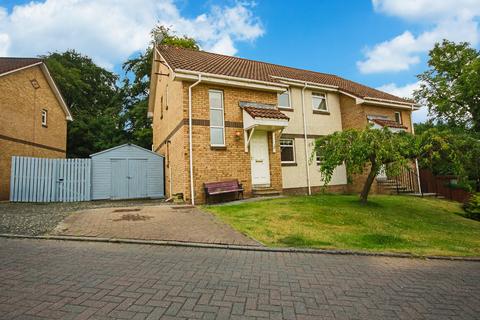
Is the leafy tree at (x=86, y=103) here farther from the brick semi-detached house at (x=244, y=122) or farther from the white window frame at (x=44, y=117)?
the brick semi-detached house at (x=244, y=122)

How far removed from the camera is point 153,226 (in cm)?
685

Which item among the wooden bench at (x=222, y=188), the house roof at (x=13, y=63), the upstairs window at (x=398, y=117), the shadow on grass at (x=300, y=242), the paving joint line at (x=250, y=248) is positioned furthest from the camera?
the upstairs window at (x=398, y=117)

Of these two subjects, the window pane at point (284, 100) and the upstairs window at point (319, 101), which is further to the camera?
the upstairs window at point (319, 101)

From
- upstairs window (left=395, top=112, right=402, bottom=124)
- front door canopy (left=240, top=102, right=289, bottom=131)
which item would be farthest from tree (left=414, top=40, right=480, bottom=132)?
front door canopy (left=240, top=102, right=289, bottom=131)

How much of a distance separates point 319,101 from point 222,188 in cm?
918

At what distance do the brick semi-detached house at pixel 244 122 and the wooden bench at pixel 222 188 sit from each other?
0.24 m

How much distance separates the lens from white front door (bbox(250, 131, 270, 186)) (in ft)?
40.7

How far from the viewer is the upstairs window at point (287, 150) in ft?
47.7

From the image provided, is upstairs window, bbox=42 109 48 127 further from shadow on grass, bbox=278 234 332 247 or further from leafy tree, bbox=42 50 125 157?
shadow on grass, bbox=278 234 332 247

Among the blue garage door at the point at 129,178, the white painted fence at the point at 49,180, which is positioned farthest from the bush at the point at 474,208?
the white painted fence at the point at 49,180

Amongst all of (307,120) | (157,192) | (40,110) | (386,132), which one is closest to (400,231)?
(386,132)

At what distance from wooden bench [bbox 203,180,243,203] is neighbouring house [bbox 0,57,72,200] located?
1112 centimetres

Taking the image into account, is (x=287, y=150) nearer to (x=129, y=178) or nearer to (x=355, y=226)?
(x=355, y=226)

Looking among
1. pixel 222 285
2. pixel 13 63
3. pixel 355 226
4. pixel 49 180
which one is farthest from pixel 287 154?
pixel 13 63
